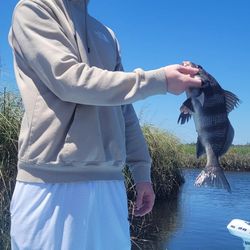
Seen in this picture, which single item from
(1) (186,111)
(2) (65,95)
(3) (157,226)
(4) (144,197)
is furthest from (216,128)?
(3) (157,226)

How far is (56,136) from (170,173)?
1157cm

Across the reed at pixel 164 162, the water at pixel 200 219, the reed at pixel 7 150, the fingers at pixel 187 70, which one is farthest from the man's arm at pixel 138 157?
the reed at pixel 164 162

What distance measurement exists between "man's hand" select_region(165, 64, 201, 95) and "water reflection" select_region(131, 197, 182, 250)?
5983 mm

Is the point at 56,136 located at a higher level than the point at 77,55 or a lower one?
lower

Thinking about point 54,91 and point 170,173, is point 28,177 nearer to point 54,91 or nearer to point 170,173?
point 54,91

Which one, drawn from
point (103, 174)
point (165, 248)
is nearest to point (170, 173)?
point (165, 248)

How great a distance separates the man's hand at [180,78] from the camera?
2.14 meters

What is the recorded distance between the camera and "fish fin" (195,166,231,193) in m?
2.51

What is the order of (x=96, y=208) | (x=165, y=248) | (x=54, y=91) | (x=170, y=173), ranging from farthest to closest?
(x=170, y=173), (x=165, y=248), (x=96, y=208), (x=54, y=91)

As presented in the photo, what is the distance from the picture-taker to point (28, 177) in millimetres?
2205

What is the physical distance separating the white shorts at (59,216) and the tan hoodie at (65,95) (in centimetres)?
5

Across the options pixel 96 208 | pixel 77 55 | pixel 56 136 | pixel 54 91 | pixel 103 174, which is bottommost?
pixel 96 208

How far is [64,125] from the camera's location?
2.15m

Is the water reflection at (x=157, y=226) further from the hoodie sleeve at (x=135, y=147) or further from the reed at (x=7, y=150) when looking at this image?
the hoodie sleeve at (x=135, y=147)
